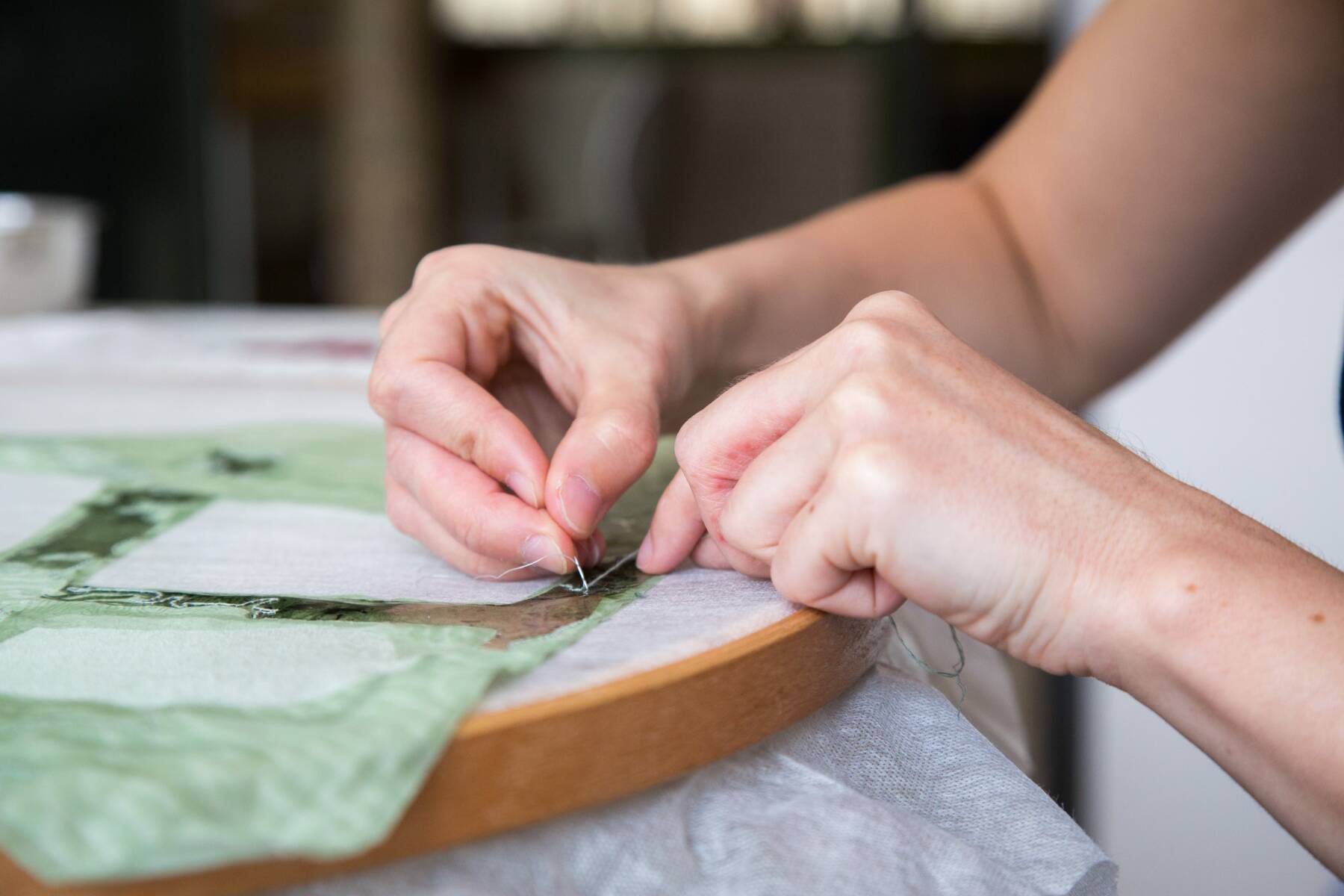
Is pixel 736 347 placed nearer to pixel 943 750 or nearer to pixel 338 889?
pixel 943 750

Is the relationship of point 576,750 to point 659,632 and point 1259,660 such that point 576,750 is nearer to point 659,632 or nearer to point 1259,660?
point 659,632

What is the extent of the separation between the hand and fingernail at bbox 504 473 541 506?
0.31ft

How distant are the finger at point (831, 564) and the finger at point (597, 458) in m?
0.09

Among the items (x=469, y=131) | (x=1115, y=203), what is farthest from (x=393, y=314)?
(x=469, y=131)

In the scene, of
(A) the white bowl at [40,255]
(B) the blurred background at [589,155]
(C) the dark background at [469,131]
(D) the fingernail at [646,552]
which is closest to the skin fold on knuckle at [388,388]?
A: (D) the fingernail at [646,552]

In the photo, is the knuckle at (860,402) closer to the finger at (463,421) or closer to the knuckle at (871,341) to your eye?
the knuckle at (871,341)

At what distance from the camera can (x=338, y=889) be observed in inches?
11.7

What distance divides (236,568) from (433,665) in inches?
7.0

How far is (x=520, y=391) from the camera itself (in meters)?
0.58

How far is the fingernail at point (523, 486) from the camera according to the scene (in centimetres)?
45

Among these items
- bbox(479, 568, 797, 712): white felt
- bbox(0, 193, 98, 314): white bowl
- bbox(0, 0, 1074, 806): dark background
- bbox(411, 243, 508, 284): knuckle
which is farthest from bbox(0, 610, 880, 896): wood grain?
bbox(0, 0, 1074, 806): dark background

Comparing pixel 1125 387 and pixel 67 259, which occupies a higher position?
pixel 67 259

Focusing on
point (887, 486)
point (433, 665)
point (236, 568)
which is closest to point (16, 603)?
point (236, 568)

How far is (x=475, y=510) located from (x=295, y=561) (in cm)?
9
